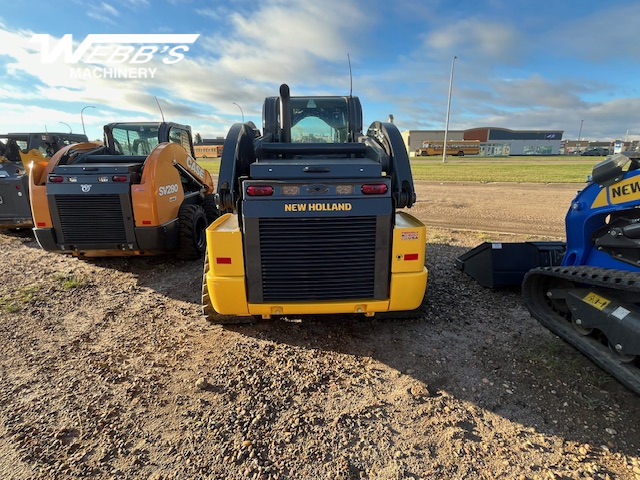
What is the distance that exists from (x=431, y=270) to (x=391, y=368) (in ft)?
8.60

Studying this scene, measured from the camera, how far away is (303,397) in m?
2.78

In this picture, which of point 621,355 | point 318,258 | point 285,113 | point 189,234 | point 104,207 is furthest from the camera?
point 189,234

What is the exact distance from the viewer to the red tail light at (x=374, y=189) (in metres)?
3.13

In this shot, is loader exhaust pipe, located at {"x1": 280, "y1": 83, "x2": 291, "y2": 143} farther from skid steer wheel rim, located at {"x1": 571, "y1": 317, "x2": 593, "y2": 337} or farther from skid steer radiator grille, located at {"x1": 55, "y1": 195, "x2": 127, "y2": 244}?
skid steer wheel rim, located at {"x1": 571, "y1": 317, "x2": 593, "y2": 337}

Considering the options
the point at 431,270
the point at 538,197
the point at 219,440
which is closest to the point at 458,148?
the point at 538,197

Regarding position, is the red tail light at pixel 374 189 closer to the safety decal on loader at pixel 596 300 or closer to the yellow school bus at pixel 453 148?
the safety decal on loader at pixel 596 300

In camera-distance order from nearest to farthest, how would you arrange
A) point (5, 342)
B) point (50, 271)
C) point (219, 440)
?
point (219, 440) < point (5, 342) < point (50, 271)

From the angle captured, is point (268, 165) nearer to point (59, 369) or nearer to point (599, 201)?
point (59, 369)

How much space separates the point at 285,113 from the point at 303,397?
10.8 feet

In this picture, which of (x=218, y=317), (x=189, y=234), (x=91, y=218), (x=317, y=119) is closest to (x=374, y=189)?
(x=218, y=317)

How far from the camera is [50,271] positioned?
19.1 feet

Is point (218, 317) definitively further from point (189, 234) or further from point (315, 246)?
point (189, 234)

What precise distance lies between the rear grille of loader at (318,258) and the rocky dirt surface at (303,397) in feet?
1.97

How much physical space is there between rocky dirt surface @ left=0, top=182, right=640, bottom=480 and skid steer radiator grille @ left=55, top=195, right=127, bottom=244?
1043mm
